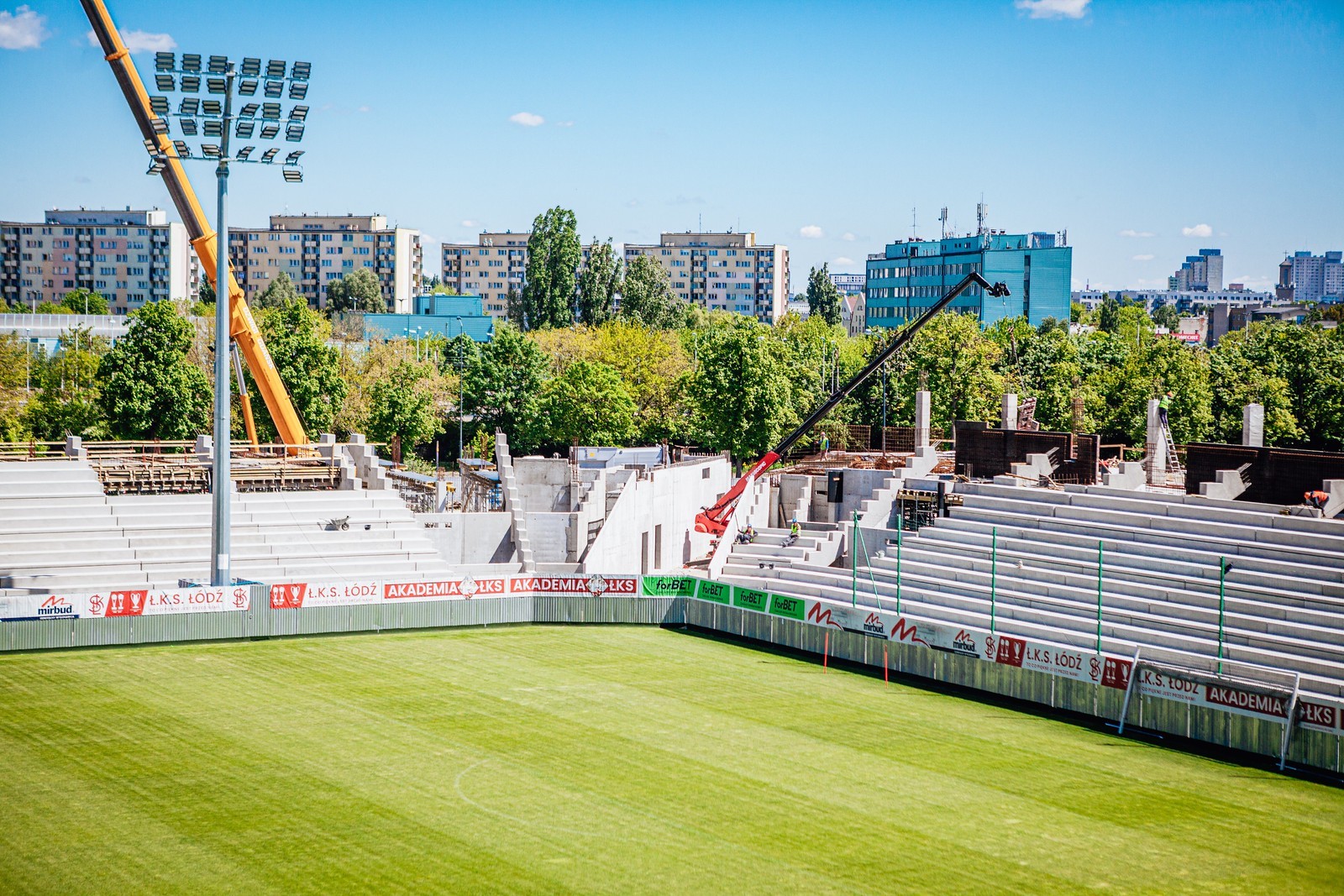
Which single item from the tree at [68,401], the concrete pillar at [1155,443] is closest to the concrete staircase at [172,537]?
the tree at [68,401]

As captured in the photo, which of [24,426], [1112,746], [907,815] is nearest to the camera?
[907,815]

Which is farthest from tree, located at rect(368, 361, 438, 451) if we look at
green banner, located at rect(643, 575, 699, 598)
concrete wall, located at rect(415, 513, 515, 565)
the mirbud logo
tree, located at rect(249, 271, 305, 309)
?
tree, located at rect(249, 271, 305, 309)

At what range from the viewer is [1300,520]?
34156mm

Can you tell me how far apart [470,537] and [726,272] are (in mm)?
149591

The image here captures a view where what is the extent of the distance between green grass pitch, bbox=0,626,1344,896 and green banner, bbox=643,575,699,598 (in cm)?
626

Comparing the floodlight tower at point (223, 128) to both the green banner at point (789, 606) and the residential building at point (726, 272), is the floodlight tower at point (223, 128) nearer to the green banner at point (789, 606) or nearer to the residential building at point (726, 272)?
the green banner at point (789, 606)

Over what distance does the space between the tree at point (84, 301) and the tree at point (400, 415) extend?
76.4 meters

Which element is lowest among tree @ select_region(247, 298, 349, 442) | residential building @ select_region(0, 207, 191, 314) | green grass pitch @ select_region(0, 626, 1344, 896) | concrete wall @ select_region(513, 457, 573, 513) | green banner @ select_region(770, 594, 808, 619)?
green grass pitch @ select_region(0, 626, 1344, 896)

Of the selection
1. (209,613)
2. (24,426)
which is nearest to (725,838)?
(209,613)

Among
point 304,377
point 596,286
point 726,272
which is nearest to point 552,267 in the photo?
point 596,286

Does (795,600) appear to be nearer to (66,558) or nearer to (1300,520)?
(1300,520)

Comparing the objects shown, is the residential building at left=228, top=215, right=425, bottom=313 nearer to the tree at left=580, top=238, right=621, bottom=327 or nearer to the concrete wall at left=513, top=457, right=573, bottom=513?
the tree at left=580, top=238, right=621, bottom=327

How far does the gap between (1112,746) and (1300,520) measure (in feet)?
32.8

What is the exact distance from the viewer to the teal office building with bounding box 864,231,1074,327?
137500 millimetres
